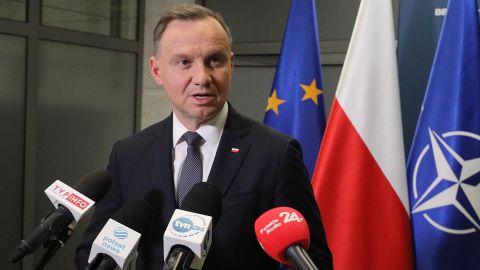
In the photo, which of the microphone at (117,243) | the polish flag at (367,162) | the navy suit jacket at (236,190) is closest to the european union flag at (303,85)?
the polish flag at (367,162)

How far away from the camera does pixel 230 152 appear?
1.34 m

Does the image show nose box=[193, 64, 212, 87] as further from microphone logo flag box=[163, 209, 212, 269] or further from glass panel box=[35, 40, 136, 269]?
glass panel box=[35, 40, 136, 269]

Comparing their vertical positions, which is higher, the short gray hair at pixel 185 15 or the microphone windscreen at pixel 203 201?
the short gray hair at pixel 185 15

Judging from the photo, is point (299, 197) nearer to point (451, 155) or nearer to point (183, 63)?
point (183, 63)

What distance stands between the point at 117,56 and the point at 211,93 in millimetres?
2481

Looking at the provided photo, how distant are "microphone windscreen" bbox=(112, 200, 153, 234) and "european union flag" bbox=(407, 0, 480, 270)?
1.27 metres

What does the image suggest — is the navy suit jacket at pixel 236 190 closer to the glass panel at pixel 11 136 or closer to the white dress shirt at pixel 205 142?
the white dress shirt at pixel 205 142

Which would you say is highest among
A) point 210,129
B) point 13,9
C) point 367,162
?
point 13,9

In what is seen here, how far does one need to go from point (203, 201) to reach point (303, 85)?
160 cm

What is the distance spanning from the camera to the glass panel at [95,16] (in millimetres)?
3146

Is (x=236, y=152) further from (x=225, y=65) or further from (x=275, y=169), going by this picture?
(x=225, y=65)

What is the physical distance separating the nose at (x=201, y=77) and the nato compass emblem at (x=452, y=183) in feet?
3.81

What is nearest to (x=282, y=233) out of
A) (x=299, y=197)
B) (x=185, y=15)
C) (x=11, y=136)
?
(x=299, y=197)

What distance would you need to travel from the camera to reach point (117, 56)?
3600 mm
